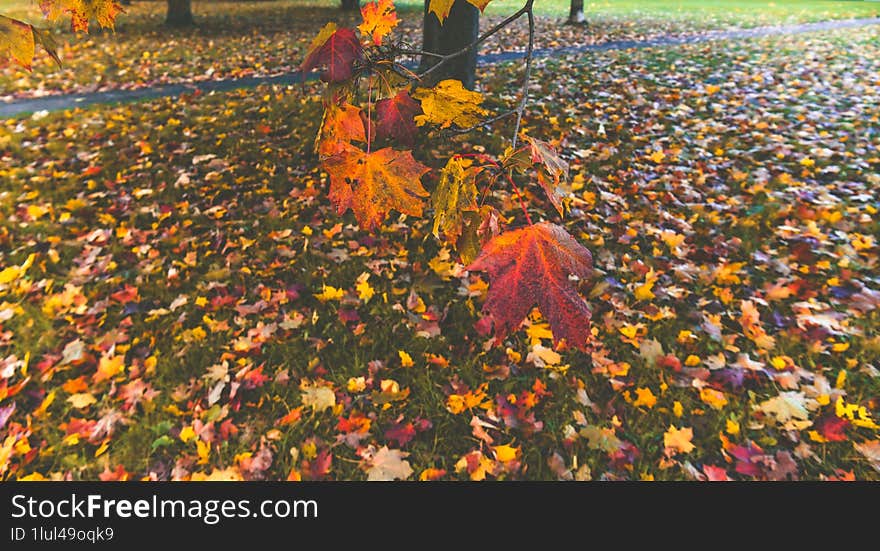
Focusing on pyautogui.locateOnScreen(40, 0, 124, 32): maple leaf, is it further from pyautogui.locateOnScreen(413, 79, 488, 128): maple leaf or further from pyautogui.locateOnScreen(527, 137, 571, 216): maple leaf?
pyautogui.locateOnScreen(527, 137, 571, 216): maple leaf

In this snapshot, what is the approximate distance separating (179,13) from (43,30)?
47.7 feet

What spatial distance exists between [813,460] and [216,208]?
4.62 m

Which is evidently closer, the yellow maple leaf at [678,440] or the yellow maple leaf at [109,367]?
the yellow maple leaf at [678,440]

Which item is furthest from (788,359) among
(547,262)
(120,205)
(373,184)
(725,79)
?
(725,79)

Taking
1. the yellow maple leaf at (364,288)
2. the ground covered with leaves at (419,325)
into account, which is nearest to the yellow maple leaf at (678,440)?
the ground covered with leaves at (419,325)

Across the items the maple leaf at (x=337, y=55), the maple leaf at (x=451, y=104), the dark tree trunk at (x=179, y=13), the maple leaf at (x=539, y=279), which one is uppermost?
the dark tree trunk at (x=179, y=13)

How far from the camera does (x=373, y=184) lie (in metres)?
1.33

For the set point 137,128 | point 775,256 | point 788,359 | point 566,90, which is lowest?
point 788,359

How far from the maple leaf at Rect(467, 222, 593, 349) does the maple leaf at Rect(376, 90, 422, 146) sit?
0.57 m

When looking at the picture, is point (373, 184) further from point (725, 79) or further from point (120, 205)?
point (725, 79)

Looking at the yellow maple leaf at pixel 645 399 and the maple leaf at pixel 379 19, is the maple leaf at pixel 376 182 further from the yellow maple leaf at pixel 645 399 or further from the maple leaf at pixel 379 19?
the yellow maple leaf at pixel 645 399

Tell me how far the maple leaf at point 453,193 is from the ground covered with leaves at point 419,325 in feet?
5.23

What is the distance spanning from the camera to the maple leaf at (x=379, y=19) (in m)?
1.51

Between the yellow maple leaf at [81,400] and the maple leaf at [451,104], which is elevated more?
the maple leaf at [451,104]
